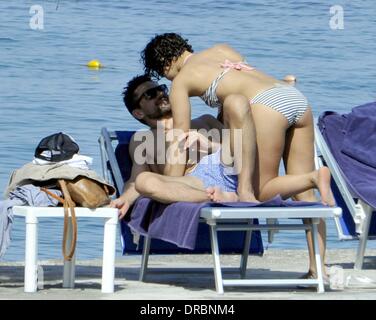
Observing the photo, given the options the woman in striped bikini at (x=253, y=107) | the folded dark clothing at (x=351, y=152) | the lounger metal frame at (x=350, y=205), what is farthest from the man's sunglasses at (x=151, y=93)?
the folded dark clothing at (x=351, y=152)

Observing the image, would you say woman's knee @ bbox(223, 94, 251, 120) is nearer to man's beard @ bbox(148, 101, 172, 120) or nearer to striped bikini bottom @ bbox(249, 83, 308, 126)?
striped bikini bottom @ bbox(249, 83, 308, 126)

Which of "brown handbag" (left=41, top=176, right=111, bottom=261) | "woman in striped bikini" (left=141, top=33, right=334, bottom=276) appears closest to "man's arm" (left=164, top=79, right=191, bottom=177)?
"woman in striped bikini" (left=141, top=33, right=334, bottom=276)

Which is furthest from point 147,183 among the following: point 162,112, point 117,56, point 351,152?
point 117,56

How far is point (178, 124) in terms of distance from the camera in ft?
18.8

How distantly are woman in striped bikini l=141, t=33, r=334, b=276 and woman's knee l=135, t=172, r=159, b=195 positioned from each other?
0.28 m

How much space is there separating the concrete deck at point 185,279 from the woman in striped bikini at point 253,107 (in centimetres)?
43

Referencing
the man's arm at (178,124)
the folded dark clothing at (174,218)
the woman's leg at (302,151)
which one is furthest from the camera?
the woman's leg at (302,151)

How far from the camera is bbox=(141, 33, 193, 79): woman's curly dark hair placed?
599cm

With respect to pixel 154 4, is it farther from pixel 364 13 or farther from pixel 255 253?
pixel 255 253

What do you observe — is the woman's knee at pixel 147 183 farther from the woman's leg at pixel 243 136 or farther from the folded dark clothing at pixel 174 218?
the woman's leg at pixel 243 136

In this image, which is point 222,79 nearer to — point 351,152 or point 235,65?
point 235,65

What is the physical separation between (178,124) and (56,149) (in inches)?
23.4

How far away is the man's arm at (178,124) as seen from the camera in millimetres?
5730
